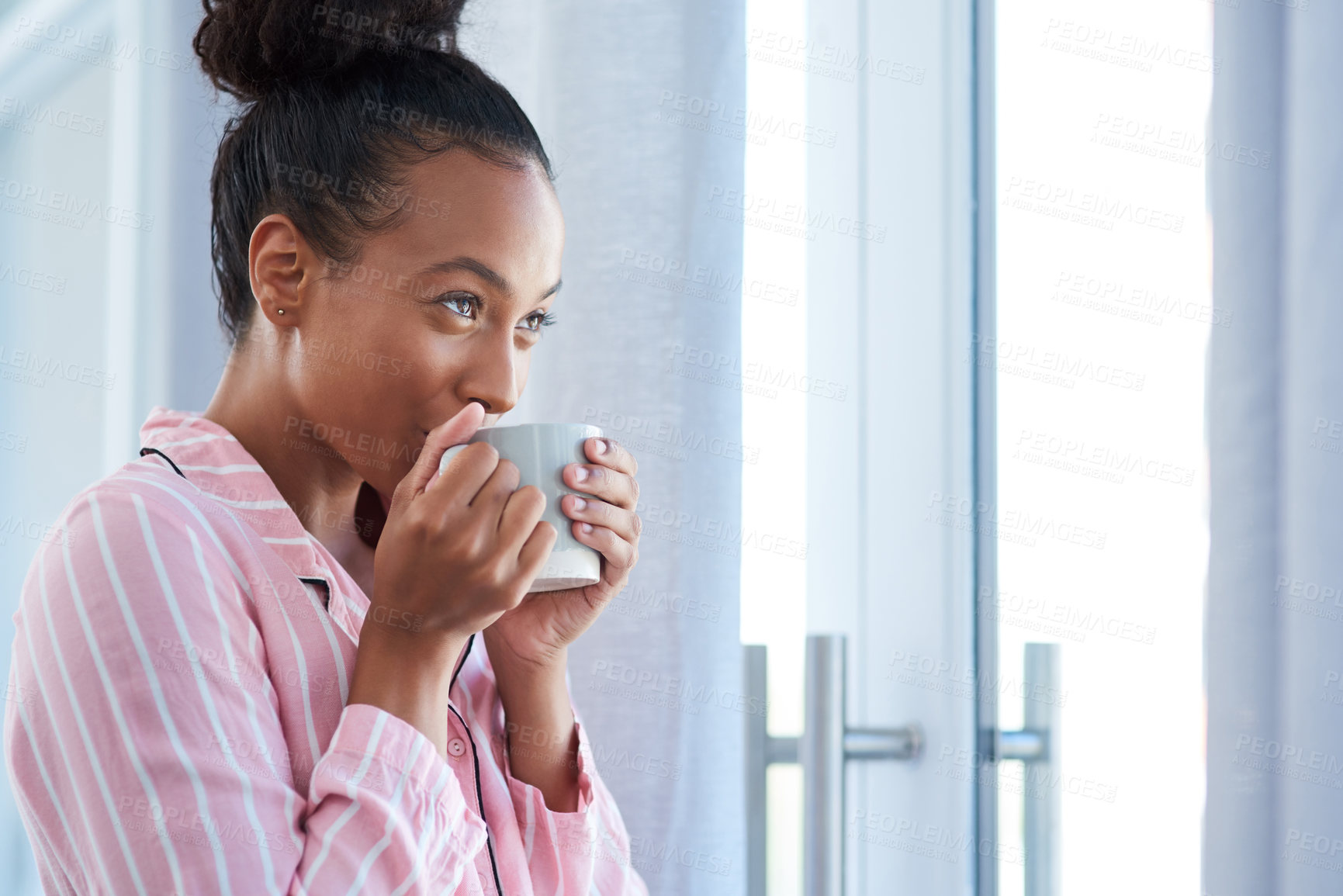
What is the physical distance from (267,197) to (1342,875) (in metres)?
0.78

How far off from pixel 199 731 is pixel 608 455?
0.27 m

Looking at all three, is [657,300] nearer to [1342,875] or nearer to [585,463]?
[585,463]

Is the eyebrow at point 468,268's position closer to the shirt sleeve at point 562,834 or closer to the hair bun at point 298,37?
the hair bun at point 298,37

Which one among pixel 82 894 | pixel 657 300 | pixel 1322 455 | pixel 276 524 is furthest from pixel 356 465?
pixel 1322 455

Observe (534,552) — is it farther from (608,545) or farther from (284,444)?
(284,444)

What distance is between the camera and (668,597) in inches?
37.9

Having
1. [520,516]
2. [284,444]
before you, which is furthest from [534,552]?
[284,444]

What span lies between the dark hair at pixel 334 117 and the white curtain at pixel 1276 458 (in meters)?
0.45

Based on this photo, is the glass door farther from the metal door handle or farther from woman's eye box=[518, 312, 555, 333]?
woman's eye box=[518, 312, 555, 333]

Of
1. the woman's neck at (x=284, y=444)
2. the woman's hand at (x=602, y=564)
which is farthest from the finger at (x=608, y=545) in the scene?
the woman's neck at (x=284, y=444)

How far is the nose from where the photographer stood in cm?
66

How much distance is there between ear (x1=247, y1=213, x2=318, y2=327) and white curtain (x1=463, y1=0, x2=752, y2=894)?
0.36 meters

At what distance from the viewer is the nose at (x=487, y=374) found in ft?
2.15

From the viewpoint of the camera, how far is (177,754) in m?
0.50
